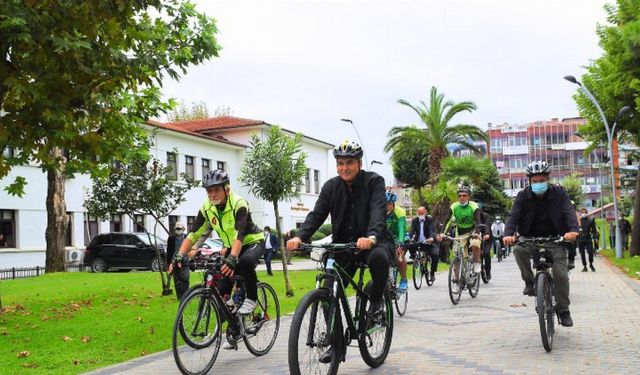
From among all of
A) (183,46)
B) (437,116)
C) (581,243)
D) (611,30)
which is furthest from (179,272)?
(437,116)

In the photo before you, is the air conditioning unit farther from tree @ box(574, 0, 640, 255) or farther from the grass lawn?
tree @ box(574, 0, 640, 255)

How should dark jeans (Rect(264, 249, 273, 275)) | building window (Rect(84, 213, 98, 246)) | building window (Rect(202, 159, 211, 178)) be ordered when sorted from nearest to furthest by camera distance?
1. dark jeans (Rect(264, 249, 273, 275))
2. building window (Rect(84, 213, 98, 246))
3. building window (Rect(202, 159, 211, 178))

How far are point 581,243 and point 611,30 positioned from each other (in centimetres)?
884

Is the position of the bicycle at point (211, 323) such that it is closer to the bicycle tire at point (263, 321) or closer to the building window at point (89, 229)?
the bicycle tire at point (263, 321)

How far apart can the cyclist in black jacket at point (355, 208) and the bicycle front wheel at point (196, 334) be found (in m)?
1.31

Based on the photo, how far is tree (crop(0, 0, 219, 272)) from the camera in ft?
33.9

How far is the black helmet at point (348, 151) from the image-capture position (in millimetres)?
6512

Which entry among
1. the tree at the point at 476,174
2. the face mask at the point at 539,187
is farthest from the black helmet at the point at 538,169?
the tree at the point at 476,174

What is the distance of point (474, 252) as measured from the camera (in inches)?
548

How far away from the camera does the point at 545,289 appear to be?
787 cm

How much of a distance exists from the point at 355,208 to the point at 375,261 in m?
0.50

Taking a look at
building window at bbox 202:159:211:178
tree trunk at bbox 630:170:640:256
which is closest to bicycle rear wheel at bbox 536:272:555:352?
tree trunk at bbox 630:170:640:256

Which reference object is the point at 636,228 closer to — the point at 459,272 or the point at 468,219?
the point at 468,219

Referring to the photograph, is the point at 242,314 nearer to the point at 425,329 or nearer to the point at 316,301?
the point at 316,301
